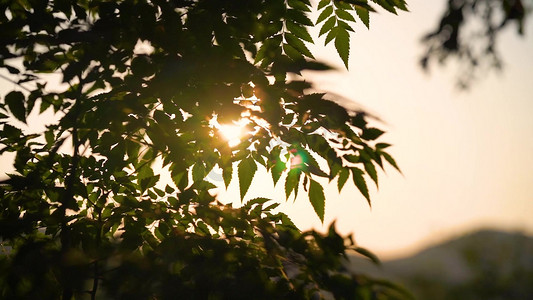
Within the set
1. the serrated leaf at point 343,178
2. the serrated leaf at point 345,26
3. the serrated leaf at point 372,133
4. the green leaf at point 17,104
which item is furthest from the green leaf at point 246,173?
the green leaf at point 17,104

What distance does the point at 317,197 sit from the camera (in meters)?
1.43

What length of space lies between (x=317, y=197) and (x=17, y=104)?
1.29m

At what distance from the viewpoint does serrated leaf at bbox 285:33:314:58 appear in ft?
5.15

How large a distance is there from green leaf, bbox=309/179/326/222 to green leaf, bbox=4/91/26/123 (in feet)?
4.02

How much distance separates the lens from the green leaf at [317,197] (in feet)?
4.67

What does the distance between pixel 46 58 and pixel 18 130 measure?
0.39m

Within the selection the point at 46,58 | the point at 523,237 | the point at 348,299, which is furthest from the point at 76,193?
the point at 523,237

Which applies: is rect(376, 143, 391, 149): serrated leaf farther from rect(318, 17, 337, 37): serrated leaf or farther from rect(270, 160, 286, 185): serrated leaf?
rect(318, 17, 337, 37): serrated leaf

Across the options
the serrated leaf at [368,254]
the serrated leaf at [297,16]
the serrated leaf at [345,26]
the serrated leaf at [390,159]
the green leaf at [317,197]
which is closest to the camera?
the serrated leaf at [368,254]

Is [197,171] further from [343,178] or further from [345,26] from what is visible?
[345,26]

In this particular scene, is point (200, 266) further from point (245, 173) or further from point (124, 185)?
point (124, 185)

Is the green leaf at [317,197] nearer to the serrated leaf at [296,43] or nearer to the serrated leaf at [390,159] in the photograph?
the serrated leaf at [390,159]

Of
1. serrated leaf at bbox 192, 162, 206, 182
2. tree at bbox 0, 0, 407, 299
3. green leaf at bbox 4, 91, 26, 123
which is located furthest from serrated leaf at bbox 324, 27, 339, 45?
green leaf at bbox 4, 91, 26, 123

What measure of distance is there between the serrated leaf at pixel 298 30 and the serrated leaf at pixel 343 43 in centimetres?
13
